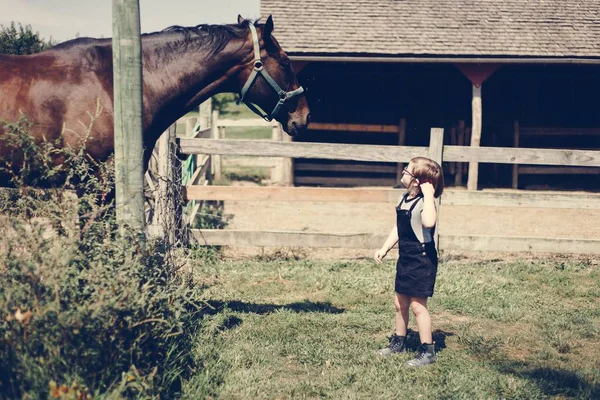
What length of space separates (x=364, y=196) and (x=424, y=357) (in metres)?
2.77

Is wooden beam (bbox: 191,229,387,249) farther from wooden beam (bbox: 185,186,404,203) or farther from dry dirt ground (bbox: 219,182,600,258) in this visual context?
dry dirt ground (bbox: 219,182,600,258)

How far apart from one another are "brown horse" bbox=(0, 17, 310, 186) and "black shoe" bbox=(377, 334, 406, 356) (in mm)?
2027

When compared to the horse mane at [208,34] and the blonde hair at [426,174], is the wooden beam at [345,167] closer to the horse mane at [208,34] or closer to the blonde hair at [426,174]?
the horse mane at [208,34]

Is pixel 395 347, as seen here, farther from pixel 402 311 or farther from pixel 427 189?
pixel 427 189

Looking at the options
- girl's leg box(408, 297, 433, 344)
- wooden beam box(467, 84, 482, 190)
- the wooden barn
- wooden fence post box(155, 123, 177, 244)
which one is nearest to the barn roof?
the wooden barn

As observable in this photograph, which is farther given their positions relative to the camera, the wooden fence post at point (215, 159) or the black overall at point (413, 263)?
the wooden fence post at point (215, 159)

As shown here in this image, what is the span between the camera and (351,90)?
49.5 feet

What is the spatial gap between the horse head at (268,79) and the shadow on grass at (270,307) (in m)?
1.65

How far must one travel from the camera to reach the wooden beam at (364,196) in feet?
21.9

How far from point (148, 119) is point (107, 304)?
213 centimetres

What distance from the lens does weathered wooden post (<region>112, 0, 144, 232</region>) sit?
3.63 meters

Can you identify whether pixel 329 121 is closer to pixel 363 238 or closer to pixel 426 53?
pixel 426 53

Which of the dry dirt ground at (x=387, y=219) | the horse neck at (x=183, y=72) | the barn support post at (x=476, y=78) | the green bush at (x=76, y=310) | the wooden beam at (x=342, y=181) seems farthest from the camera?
the wooden beam at (x=342, y=181)

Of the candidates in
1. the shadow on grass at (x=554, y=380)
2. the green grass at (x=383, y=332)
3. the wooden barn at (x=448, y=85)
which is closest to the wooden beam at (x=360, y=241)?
the green grass at (x=383, y=332)
